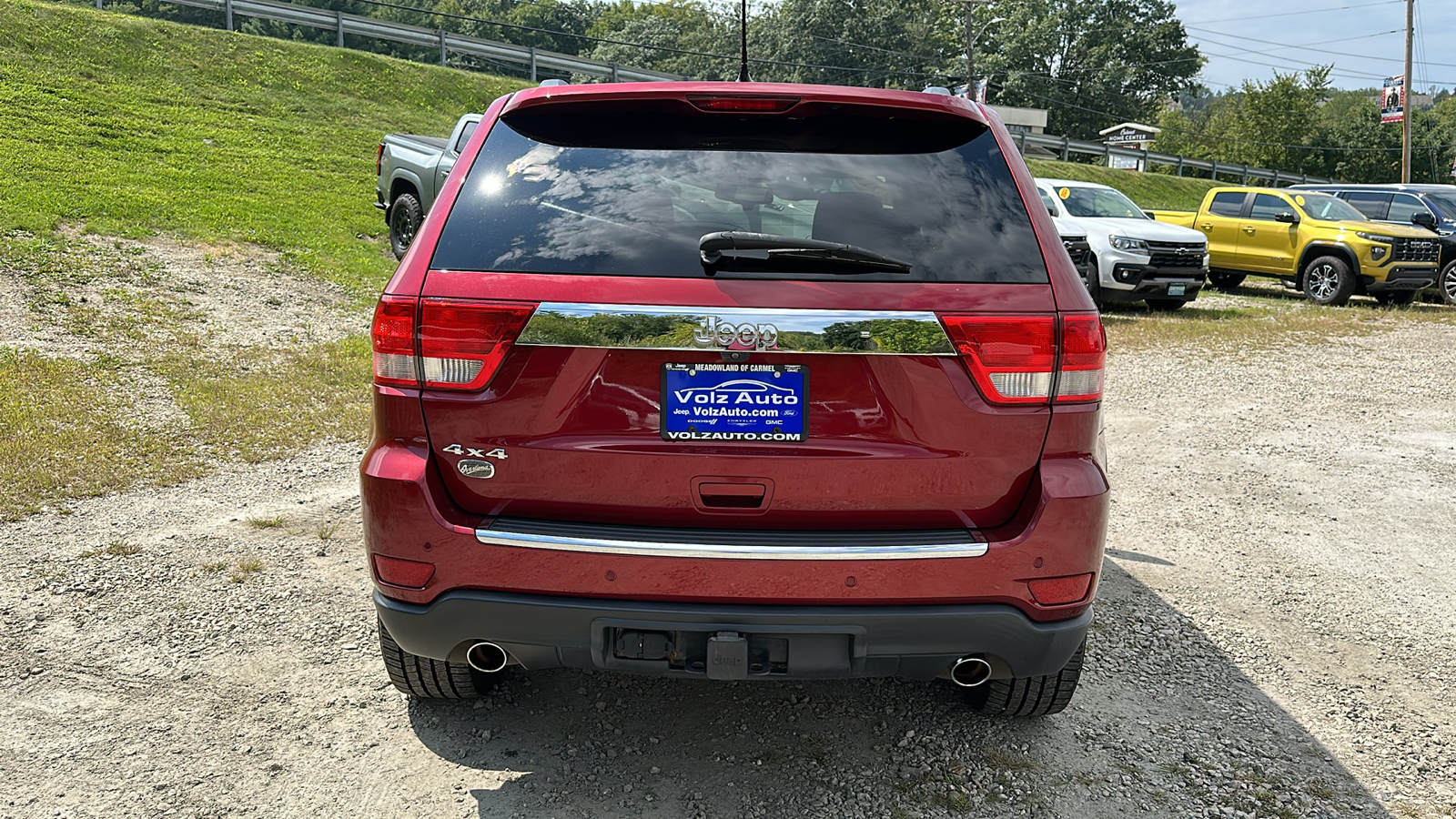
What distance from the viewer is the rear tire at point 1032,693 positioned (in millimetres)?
3074

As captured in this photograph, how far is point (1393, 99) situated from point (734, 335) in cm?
4460

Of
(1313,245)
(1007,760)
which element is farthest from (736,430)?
(1313,245)

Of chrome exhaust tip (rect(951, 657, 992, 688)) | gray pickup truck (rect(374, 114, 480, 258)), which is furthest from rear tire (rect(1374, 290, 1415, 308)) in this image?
chrome exhaust tip (rect(951, 657, 992, 688))

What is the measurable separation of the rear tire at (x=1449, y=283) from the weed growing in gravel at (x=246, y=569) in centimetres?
1808

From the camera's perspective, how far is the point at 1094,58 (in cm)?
7706

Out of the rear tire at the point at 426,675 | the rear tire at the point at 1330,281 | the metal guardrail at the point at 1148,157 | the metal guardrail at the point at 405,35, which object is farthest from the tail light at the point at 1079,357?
the metal guardrail at the point at 1148,157

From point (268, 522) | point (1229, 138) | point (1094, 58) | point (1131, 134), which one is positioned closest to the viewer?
point (268, 522)

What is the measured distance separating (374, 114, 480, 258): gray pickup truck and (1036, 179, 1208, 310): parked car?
7.67m

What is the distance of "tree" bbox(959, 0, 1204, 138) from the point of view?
250 feet

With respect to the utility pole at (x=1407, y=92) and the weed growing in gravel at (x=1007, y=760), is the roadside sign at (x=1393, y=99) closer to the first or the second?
the utility pole at (x=1407, y=92)

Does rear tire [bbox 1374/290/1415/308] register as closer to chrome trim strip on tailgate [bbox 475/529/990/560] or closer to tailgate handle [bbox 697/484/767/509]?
chrome trim strip on tailgate [bbox 475/529/990/560]

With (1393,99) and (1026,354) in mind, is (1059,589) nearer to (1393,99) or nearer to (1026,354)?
(1026,354)

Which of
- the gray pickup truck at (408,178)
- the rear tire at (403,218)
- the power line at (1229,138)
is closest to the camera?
the gray pickup truck at (408,178)

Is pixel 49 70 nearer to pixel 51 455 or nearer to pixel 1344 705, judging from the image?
pixel 51 455
